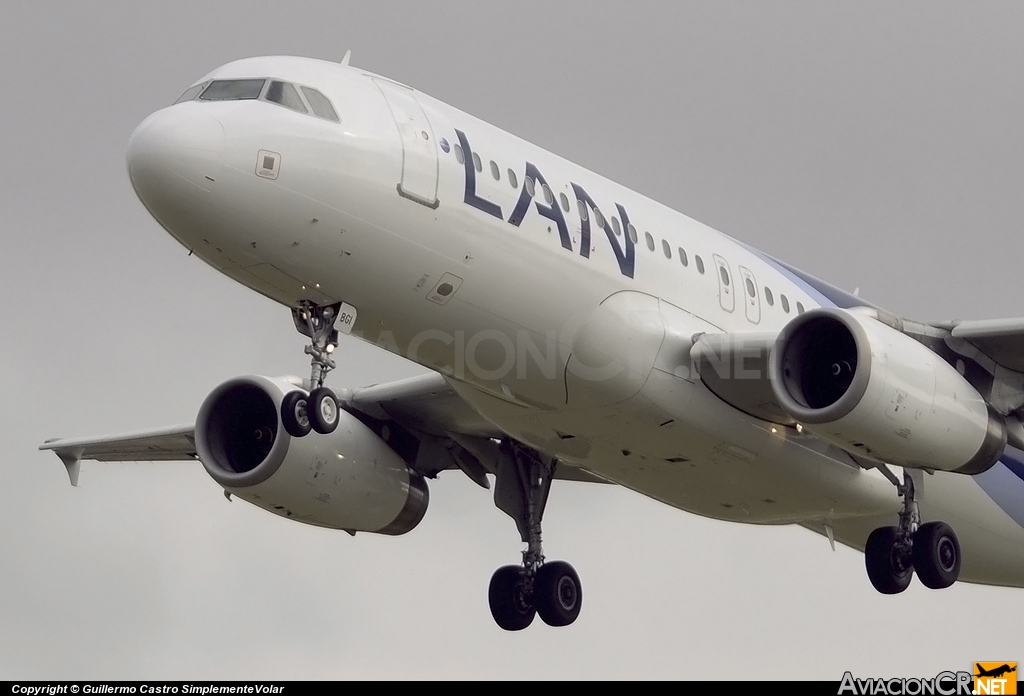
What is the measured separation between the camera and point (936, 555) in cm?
2423

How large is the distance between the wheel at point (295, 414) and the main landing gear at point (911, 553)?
30.3ft

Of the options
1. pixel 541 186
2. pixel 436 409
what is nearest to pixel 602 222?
pixel 541 186

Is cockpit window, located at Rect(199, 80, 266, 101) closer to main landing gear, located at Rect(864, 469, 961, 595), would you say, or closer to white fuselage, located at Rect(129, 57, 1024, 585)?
white fuselage, located at Rect(129, 57, 1024, 585)

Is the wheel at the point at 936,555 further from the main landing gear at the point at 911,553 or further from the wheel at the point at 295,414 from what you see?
the wheel at the point at 295,414

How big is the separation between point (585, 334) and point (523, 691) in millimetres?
5174

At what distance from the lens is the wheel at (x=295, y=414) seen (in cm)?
2006

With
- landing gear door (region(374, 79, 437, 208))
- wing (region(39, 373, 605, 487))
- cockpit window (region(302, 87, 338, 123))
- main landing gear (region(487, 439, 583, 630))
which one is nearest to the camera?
cockpit window (region(302, 87, 338, 123))

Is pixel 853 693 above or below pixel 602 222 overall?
below

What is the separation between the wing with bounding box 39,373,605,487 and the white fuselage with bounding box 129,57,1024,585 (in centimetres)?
306

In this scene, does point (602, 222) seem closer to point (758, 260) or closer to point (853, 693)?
point (758, 260)

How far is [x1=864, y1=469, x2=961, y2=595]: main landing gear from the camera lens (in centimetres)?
2428

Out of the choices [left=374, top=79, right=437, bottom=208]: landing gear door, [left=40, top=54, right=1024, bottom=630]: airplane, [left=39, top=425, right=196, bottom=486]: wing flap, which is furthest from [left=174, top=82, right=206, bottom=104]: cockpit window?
[left=39, top=425, right=196, bottom=486]: wing flap

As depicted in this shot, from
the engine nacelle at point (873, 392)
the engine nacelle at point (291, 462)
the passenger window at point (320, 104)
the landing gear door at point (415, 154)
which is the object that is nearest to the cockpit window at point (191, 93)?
the passenger window at point (320, 104)

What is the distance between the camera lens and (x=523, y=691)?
23.2m
